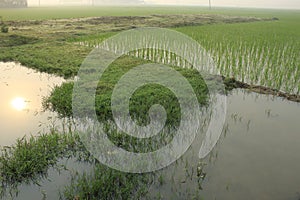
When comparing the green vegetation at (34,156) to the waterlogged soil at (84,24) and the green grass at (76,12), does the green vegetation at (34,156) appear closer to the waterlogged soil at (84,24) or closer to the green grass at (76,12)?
the waterlogged soil at (84,24)

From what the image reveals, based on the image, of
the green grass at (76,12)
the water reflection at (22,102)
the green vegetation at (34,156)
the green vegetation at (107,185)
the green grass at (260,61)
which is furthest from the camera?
the green grass at (76,12)

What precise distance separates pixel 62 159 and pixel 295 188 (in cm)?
309

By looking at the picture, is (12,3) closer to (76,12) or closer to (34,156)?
(76,12)

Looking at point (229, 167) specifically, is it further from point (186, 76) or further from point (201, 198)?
point (186, 76)

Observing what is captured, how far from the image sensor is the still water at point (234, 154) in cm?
357

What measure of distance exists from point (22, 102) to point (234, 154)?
446 centimetres

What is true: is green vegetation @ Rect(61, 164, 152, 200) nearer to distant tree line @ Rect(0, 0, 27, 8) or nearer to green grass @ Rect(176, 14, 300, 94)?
green grass @ Rect(176, 14, 300, 94)

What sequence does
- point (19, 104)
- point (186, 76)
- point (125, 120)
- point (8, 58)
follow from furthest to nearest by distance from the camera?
point (8, 58) < point (186, 76) < point (19, 104) < point (125, 120)

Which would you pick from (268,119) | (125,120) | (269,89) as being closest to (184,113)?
(125,120)

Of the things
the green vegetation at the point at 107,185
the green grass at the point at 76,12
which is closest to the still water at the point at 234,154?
the green vegetation at the point at 107,185

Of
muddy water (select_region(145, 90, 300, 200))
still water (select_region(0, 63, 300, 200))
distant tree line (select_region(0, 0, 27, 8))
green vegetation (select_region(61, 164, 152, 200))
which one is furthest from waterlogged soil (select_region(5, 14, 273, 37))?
distant tree line (select_region(0, 0, 27, 8))

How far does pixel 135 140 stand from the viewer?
4684 mm

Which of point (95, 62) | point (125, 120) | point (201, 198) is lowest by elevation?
point (201, 198)

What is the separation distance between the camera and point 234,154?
14.4ft
